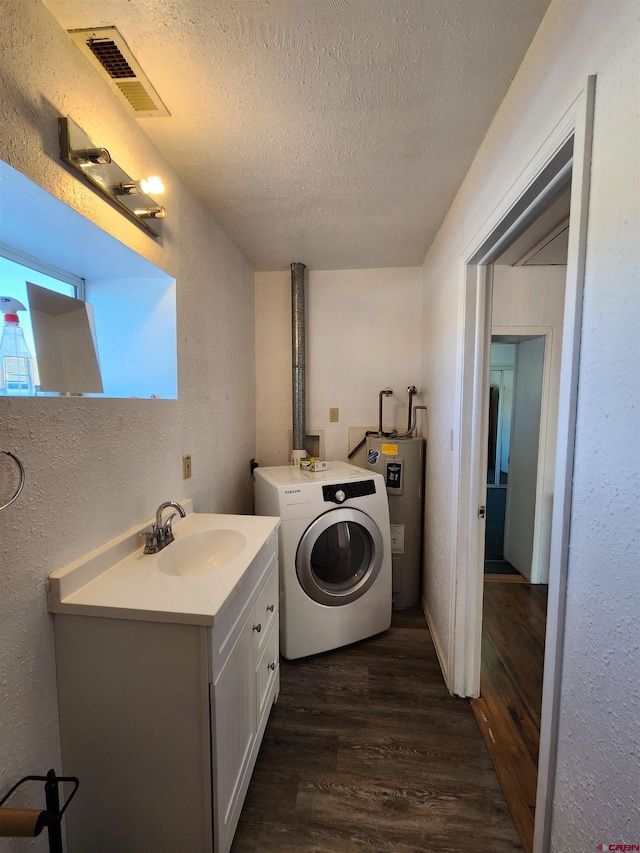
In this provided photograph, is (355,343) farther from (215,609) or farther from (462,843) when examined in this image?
(462,843)

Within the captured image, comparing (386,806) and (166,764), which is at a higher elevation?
(166,764)

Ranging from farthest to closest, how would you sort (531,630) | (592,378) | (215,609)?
(531,630) → (215,609) → (592,378)

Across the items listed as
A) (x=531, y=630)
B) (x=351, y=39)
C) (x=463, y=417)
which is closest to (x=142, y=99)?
(x=351, y=39)

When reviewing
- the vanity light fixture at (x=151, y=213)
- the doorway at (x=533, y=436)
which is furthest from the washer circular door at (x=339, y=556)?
the vanity light fixture at (x=151, y=213)

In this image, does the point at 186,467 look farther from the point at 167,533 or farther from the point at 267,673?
the point at 267,673

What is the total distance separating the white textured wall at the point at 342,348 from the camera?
254 centimetres

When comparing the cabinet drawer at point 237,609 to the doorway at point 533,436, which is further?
the doorway at point 533,436

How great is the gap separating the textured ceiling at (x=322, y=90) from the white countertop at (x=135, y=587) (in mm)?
1392

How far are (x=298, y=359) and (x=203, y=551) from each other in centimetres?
152

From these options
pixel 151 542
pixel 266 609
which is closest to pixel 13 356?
pixel 151 542

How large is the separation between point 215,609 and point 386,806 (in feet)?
3.38

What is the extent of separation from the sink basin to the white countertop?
0.25 feet

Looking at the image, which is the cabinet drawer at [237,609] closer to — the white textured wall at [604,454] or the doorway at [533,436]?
the white textured wall at [604,454]

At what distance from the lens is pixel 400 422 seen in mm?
2602
